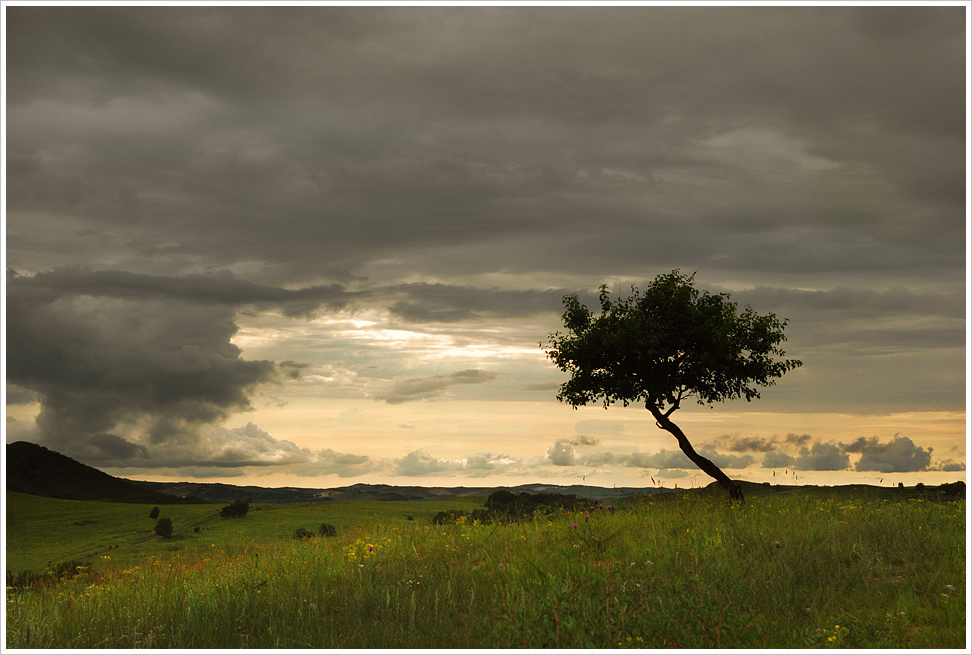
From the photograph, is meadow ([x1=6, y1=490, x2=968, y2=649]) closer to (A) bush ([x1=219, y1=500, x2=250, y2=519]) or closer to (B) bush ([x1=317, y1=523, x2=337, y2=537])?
(B) bush ([x1=317, y1=523, x2=337, y2=537])

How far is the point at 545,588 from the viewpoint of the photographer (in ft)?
26.8

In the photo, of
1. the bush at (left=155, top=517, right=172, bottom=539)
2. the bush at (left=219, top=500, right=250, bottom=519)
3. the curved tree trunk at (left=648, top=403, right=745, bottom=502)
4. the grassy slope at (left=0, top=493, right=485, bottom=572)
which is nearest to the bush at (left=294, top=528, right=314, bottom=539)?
the grassy slope at (left=0, top=493, right=485, bottom=572)

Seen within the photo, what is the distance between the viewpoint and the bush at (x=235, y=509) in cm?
2169

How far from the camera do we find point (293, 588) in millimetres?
9391

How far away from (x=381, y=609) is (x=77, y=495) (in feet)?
111

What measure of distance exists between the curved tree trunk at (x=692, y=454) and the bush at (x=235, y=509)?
50.2 feet

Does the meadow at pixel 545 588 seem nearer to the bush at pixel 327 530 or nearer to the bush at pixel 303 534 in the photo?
the bush at pixel 303 534

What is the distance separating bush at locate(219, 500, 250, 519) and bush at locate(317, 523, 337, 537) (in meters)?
6.65

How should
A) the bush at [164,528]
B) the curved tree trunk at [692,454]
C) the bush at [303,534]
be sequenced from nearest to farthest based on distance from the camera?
the bush at [303,534]
the bush at [164,528]
the curved tree trunk at [692,454]

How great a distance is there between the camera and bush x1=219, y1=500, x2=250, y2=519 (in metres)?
21.7

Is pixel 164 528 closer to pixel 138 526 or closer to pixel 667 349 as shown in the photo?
pixel 138 526

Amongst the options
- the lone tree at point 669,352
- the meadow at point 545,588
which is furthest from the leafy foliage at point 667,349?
the meadow at point 545,588

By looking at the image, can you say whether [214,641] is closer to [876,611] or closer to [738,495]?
[876,611]

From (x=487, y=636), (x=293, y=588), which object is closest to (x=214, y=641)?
(x=293, y=588)
